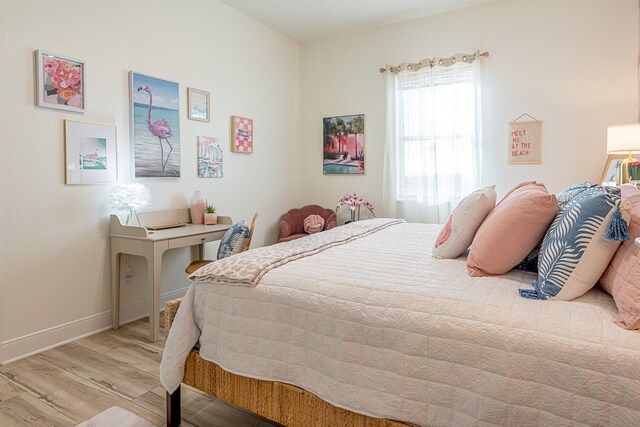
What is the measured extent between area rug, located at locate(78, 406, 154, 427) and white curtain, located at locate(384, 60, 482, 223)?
3.25 metres

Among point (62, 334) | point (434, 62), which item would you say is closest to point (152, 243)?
point (62, 334)

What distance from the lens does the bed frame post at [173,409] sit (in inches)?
67.0

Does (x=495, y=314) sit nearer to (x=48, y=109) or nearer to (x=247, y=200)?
(x=48, y=109)

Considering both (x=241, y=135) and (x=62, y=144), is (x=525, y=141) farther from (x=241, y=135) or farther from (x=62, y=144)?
(x=62, y=144)

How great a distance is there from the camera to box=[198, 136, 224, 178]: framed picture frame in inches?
145

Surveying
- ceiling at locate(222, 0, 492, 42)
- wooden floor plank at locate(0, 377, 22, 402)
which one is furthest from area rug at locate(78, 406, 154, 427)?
ceiling at locate(222, 0, 492, 42)

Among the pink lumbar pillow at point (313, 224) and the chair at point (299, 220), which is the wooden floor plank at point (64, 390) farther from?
the pink lumbar pillow at point (313, 224)

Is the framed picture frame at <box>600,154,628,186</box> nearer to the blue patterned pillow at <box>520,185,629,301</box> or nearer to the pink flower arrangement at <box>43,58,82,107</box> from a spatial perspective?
the blue patterned pillow at <box>520,185,629,301</box>

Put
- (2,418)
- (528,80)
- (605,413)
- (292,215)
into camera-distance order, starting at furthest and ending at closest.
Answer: (292,215)
(528,80)
(2,418)
(605,413)

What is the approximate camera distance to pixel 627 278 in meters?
1.09

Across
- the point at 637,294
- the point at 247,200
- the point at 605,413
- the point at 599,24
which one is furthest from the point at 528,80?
the point at 605,413

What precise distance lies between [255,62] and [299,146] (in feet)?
3.91

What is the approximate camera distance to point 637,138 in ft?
9.33

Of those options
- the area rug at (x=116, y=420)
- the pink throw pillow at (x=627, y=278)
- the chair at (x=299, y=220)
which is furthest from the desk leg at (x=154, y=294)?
the pink throw pillow at (x=627, y=278)
